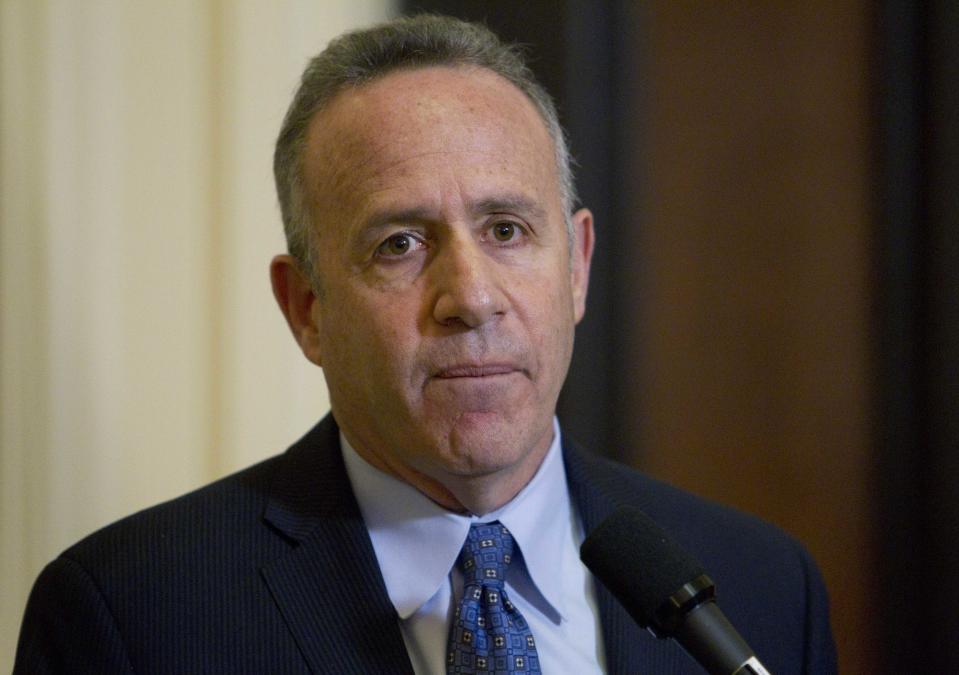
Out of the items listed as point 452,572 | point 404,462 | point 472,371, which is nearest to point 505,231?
point 472,371

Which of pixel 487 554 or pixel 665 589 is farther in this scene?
pixel 487 554

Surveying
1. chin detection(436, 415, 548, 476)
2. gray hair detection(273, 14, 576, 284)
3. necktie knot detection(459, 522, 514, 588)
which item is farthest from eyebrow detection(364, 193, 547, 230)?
necktie knot detection(459, 522, 514, 588)

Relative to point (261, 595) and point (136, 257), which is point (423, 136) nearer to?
point (261, 595)

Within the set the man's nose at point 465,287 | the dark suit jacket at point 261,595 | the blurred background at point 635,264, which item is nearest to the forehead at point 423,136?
the man's nose at point 465,287

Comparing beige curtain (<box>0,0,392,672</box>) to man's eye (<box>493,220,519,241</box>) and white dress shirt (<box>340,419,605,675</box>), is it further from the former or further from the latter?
man's eye (<box>493,220,519,241</box>)

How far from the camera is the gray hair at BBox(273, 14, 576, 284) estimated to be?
1567 millimetres

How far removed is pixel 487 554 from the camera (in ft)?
4.76

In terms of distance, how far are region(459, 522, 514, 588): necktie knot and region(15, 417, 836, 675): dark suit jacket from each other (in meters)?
0.12

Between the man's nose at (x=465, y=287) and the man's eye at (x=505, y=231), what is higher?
the man's eye at (x=505, y=231)

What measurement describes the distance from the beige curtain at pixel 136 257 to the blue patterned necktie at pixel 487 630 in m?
0.83

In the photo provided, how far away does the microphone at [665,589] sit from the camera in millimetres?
942

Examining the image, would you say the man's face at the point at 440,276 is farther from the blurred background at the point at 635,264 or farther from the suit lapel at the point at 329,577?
the blurred background at the point at 635,264

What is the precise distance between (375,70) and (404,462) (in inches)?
22.8

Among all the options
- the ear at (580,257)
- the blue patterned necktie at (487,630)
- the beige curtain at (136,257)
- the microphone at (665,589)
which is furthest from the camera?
the beige curtain at (136,257)
